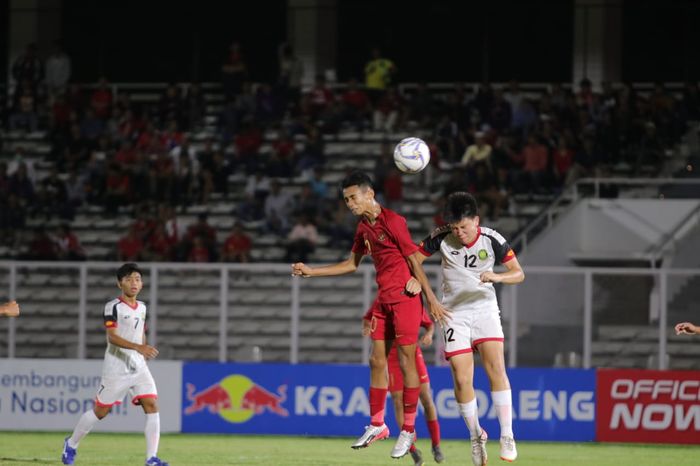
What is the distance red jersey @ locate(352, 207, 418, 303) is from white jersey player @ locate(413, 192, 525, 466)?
0.22 meters

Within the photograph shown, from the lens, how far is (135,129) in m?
28.6

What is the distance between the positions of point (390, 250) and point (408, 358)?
3.22 feet

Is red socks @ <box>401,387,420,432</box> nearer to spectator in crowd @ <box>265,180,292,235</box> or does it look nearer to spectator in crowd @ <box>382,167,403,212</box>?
spectator in crowd @ <box>265,180,292,235</box>

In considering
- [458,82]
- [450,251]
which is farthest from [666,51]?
[450,251]

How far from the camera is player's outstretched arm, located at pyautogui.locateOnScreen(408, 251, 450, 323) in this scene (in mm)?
12469

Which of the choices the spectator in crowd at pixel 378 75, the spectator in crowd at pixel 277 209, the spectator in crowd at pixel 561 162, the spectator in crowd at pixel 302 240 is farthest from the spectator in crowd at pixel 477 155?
the spectator in crowd at pixel 378 75

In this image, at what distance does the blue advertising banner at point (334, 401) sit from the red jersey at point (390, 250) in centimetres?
579

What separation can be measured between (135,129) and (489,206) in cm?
812

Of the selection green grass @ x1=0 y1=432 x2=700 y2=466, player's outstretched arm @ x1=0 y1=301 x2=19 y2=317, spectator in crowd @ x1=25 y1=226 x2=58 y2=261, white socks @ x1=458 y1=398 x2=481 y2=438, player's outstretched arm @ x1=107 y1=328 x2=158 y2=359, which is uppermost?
spectator in crowd @ x1=25 y1=226 x2=58 y2=261

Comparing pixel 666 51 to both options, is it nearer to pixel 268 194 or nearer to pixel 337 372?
pixel 268 194

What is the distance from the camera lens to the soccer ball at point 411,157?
44.1 ft

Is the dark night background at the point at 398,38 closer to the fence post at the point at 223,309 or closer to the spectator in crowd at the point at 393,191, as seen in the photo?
the spectator in crowd at the point at 393,191

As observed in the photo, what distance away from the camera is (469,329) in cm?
1262

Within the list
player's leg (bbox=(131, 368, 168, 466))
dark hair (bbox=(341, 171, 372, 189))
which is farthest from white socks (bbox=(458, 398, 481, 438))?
player's leg (bbox=(131, 368, 168, 466))
